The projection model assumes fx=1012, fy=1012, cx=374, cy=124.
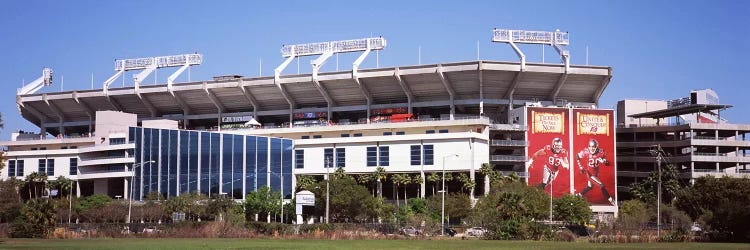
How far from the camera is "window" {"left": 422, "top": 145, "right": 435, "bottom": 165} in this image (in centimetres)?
15488

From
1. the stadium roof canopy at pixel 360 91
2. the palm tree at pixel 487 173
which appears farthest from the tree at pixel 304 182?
the palm tree at pixel 487 173

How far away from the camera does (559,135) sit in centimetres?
16225

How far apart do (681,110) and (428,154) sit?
4669 cm

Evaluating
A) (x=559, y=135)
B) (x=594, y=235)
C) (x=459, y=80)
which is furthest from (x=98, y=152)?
(x=594, y=235)

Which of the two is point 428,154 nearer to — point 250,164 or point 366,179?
point 366,179

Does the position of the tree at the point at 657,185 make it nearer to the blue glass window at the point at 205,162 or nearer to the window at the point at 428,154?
the window at the point at 428,154

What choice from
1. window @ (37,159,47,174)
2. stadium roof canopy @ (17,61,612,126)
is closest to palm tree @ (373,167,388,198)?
stadium roof canopy @ (17,61,612,126)

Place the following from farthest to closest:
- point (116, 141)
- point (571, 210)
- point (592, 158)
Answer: point (116, 141) < point (592, 158) < point (571, 210)

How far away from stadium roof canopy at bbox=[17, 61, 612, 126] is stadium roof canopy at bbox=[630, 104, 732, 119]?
471 inches

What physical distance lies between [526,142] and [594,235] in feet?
239

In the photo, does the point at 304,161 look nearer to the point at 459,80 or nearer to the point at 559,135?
the point at 459,80

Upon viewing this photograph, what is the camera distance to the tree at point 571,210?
449 feet

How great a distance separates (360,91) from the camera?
168m

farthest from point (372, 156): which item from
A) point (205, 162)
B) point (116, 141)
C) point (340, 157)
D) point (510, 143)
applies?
point (116, 141)
